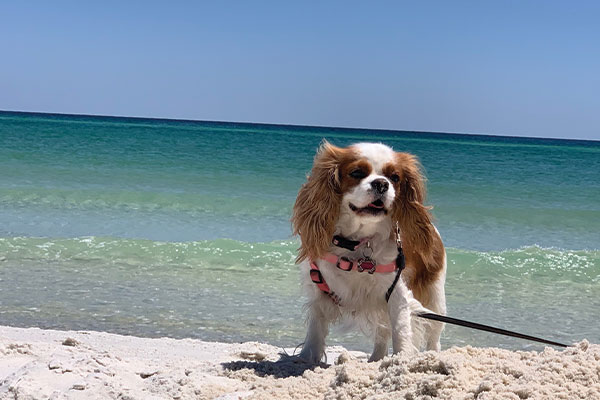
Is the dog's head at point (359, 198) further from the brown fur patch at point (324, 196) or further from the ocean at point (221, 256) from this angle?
the ocean at point (221, 256)

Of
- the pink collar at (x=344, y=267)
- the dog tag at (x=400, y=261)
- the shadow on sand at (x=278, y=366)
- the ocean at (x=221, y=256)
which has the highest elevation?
the dog tag at (x=400, y=261)

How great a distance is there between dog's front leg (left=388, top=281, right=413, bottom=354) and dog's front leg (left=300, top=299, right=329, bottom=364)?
0.38 meters

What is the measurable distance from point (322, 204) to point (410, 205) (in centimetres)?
44

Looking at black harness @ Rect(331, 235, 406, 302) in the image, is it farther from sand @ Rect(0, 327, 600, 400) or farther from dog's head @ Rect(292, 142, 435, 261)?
sand @ Rect(0, 327, 600, 400)

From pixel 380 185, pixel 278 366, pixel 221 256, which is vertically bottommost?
pixel 221 256

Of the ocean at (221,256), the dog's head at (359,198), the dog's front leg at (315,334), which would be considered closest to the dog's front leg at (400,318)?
the dog's head at (359,198)

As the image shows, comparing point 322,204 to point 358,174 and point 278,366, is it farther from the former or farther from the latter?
point 278,366

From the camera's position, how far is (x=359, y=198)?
3547 mm

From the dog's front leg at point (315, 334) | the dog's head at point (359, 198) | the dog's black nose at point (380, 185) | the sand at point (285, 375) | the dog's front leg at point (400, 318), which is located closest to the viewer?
the sand at point (285, 375)

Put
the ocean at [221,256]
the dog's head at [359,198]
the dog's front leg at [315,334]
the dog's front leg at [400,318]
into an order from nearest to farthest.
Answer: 1. the dog's head at [359,198]
2. the dog's front leg at [400,318]
3. the dog's front leg at [315,334]
4. the ocean at [221,256]

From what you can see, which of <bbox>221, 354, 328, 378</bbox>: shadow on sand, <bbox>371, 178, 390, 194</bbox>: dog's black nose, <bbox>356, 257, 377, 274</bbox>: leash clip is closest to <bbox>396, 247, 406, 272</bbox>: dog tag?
<bbox>356, 257, 377, 274</bbox>: leash clip

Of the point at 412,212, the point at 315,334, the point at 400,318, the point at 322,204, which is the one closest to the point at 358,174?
the point at 322,204

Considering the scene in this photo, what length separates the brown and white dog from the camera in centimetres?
363

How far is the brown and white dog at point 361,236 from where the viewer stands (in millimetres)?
3629
